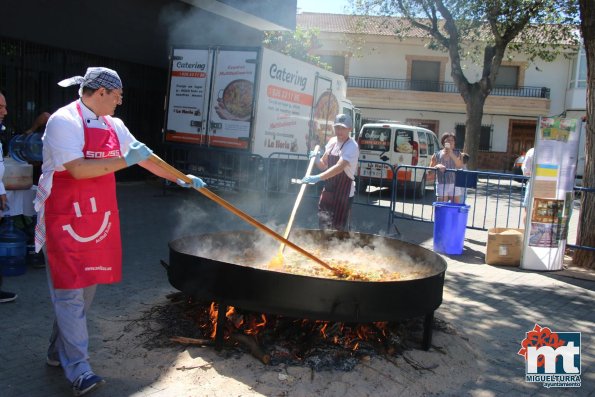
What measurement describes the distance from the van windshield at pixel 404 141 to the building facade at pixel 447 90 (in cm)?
1919

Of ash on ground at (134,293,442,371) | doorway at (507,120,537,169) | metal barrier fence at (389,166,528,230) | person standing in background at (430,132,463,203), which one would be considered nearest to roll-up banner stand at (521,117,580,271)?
metal barrier fence at (389,166,528,230)

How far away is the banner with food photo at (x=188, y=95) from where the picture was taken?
1166cm

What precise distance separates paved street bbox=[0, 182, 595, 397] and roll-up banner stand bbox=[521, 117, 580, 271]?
0.33m

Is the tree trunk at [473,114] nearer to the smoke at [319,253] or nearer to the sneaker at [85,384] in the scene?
the smoke at [319,253]

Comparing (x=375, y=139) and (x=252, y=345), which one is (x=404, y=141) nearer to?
(x=375, y=139)

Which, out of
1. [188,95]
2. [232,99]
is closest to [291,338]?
[232,99]

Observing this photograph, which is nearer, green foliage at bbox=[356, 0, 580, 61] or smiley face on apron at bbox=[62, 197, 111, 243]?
smiley face on apron at bbox=[62, 197, 111, 243]

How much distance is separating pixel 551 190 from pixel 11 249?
264 inches

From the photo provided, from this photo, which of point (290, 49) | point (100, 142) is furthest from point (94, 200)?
point (290, 49)

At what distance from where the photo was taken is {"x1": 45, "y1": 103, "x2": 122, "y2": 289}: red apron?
3.19 metres

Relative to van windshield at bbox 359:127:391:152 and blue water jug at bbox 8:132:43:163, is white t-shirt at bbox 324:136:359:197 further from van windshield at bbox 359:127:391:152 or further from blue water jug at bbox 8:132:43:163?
van windshield at bbox 359:127:391:152

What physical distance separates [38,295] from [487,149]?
33.6m

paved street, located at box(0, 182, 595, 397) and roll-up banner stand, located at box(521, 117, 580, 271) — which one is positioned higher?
roll-up banner stand, located at box(521, 117, 580, 271)

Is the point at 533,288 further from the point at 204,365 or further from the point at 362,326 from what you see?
the point at 204,365
